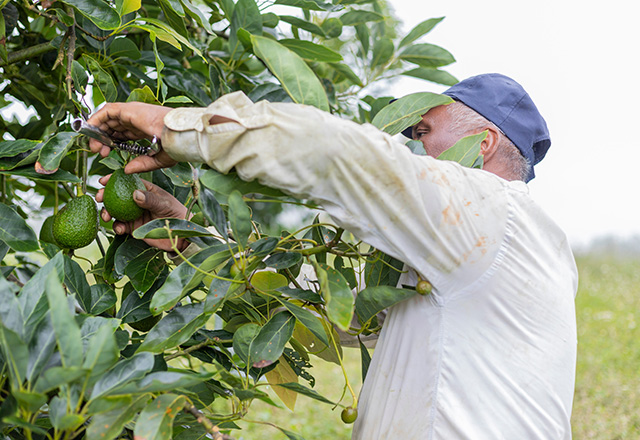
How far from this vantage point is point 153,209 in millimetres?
1040

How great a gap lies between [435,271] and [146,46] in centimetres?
91

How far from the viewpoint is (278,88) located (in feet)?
4.04

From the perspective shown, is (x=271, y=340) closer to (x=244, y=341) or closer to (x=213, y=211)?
(x=244, y=341)

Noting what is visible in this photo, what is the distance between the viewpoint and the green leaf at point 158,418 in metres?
0.69

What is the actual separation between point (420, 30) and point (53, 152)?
0.93 meters

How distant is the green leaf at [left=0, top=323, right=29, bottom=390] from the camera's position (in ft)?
1.96

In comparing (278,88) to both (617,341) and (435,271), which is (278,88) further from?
(617,341)

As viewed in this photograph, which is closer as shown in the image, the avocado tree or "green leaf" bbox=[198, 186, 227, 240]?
the avocado tree

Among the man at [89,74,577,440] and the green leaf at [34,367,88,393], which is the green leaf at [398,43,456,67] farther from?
the green leaf at [34,367,88,393]

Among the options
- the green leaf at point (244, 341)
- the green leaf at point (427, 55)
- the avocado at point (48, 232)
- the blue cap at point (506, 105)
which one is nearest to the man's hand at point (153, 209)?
the avocado at point (48, 232)

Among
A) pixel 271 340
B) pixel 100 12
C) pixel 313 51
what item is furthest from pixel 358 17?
pixel 271 340

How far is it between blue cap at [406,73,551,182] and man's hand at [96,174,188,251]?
62 centimetres

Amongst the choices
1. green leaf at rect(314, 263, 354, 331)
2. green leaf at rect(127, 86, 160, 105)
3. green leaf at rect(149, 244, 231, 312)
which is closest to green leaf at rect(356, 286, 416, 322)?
green leaf at rect(314, 263, 354, 331)

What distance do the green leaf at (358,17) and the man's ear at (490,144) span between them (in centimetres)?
40
